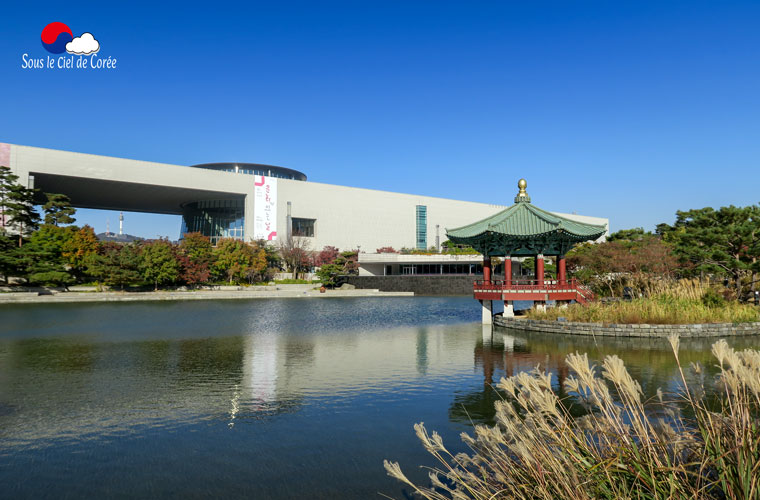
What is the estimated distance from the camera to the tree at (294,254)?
198 ft

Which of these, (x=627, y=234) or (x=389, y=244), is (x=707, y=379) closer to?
(x=627, y=234)

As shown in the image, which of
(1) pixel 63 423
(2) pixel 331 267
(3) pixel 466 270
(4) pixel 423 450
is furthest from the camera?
(3) pixel 466 270

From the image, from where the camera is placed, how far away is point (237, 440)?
7863mm

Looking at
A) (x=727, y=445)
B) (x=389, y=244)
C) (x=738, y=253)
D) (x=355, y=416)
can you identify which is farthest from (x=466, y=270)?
(x=727, y=445)

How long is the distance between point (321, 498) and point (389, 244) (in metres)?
71.5

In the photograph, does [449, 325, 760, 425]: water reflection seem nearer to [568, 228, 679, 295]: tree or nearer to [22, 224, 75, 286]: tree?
[568, 228, 679, 295]: tree

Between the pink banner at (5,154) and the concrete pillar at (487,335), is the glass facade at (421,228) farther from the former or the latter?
the concrete pillar at (487,335)

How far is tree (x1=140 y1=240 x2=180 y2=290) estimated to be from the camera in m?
43.5

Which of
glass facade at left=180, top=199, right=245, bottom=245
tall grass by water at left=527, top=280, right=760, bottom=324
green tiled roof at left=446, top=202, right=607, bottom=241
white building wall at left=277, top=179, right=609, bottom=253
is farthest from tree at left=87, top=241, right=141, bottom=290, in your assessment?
tall grass by water at left=527, top=280, right=760, bottom=324

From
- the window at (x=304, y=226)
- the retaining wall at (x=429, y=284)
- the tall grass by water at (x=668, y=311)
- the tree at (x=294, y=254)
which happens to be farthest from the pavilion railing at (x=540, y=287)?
the window at (x=304, y=226)

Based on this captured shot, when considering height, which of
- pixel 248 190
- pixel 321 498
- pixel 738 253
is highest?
pixel 248 190

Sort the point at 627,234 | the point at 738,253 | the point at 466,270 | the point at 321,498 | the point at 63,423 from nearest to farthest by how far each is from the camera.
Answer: the point at 321,498
the point at 63,423
the point at 738,253
the point at 627,234
the point at 466,270

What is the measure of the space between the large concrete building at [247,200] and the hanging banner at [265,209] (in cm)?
13

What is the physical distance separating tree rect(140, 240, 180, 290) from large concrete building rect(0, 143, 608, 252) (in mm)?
15004
